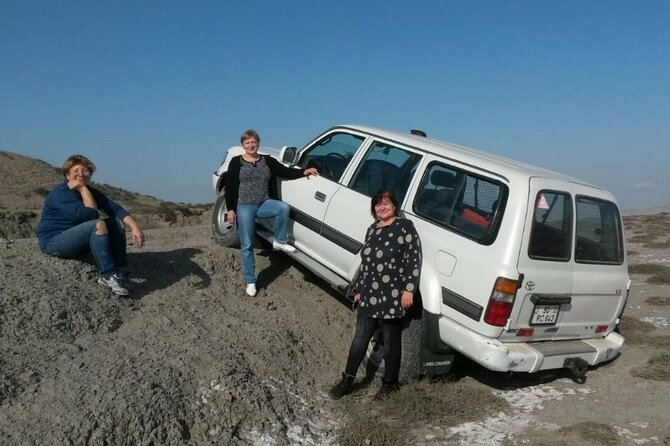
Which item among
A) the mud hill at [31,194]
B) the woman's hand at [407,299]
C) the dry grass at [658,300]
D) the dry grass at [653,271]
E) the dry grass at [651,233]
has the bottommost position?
the mud hill at [31,194]

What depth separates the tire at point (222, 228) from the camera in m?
7.28

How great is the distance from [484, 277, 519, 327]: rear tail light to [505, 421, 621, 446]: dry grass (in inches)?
34.4

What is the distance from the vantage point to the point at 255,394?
4.51 m

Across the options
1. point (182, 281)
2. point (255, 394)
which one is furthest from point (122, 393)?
point (182, 281)

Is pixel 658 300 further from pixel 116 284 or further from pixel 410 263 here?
pixel 116 284

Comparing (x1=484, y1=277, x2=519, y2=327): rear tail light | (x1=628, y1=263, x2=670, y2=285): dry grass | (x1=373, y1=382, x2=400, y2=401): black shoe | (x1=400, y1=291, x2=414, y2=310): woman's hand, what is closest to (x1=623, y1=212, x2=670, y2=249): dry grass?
(x1=628, y1=263, x2=670, y2=285): dry grass

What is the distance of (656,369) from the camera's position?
582 cm

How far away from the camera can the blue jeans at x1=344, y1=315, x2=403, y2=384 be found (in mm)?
4742

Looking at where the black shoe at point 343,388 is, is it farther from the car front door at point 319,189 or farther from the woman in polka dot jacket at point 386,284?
the car front door at point 319,189

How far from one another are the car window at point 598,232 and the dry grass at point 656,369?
1.34 m

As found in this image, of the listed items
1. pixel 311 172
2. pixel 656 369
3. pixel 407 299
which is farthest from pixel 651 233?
pixel 407 299

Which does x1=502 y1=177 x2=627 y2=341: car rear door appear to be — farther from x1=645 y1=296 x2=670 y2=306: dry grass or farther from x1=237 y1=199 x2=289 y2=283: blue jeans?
x1=645 y1=296 x2=670 y2=306: dry grass

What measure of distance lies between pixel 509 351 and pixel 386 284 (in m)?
1.08

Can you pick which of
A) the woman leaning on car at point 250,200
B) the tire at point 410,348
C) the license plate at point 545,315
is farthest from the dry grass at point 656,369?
the woman leaning on car at point 250,200
